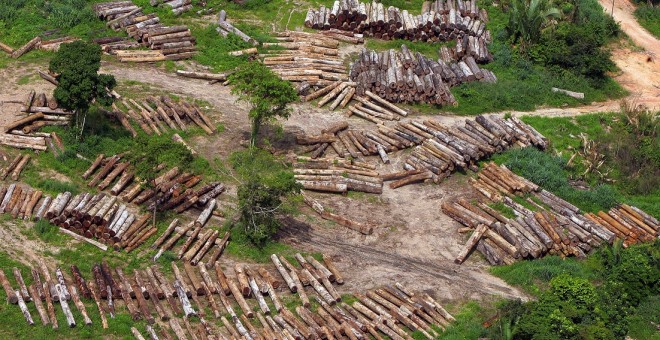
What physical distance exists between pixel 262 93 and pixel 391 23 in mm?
14656

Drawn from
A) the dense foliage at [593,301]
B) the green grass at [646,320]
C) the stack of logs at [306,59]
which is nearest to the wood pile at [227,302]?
the dense foliage at [593,301]

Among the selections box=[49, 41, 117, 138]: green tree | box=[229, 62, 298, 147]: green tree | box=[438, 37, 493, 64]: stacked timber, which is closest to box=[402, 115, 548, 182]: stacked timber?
box=[438, 37, 493, 64]: stacked timber

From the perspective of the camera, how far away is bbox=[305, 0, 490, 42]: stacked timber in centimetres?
5669

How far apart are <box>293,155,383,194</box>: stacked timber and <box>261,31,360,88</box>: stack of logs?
23.1ft

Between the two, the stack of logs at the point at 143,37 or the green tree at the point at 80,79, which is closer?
the green tree at the point at 80,79

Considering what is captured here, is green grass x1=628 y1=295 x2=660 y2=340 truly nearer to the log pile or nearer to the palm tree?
the palm tree

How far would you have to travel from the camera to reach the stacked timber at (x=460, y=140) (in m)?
45.8

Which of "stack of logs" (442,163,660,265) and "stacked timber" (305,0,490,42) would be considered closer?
"stack of logs" (442,163,660,265)

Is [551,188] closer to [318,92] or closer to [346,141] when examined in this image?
[346,141]

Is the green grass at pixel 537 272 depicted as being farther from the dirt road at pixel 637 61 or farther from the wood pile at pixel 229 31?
the wood pile at pixel 229 31

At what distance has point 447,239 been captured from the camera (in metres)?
41.6

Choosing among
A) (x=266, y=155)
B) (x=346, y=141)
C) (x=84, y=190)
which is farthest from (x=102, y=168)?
(x=346, y=141)

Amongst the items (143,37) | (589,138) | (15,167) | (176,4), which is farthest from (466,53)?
(15,167)

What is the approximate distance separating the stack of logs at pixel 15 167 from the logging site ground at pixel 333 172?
15cm
